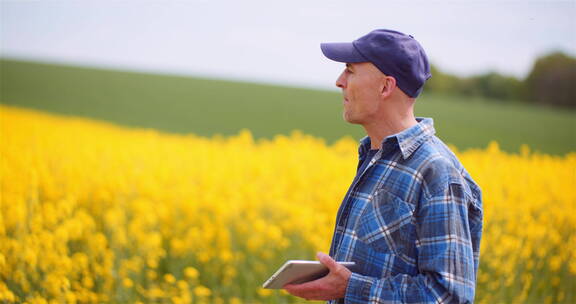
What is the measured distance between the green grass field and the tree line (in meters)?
0.75

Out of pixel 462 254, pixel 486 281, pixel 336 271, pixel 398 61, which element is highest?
pixel 398 61

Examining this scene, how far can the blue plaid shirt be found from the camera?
5.22ft

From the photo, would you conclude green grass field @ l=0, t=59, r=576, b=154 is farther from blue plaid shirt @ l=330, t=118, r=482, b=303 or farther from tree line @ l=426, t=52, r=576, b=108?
blue plaid shirt @ l=330, t=118, r=482, b=303

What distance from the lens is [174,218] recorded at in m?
4.61

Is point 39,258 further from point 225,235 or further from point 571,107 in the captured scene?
point 571,107

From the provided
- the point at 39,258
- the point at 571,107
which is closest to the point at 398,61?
the point at 39,258

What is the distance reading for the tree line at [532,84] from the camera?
19250mm

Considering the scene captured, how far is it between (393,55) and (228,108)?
27.0 metres

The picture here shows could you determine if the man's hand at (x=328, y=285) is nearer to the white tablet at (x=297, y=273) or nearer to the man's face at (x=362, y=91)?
the white tablet at (x=297, y=273)

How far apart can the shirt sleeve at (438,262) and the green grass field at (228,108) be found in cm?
1572

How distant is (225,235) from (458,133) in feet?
62.8

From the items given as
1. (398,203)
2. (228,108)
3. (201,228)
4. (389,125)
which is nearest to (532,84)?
(228,108)

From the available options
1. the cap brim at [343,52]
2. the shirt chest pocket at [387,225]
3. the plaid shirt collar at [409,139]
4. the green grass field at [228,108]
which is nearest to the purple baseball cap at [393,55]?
the cap brim at [343,52]

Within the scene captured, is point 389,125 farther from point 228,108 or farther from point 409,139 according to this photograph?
point 228,108
